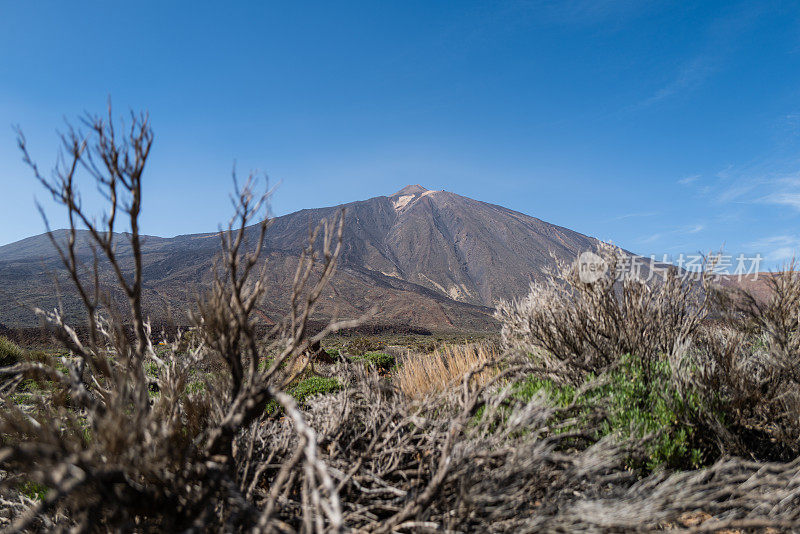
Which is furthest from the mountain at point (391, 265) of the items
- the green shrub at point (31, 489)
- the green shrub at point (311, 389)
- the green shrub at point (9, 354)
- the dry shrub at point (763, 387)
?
the dry shrub at point (763, 387)

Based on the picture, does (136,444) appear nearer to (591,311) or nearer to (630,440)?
(630,440)

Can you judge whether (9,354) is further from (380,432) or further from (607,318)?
(607,318)

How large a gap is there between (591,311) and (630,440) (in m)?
2.09

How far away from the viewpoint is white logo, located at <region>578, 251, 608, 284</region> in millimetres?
4430

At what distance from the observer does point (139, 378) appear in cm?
175

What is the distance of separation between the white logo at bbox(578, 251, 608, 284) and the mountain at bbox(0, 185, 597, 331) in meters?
56.7

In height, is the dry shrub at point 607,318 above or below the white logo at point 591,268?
below

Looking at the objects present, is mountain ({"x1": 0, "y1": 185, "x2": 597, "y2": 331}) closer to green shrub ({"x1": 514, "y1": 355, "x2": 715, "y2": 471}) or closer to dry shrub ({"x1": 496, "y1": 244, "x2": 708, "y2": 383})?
dry shrub ({"x1": 496, "y1": 244, "x2": 708, "y2": 383})

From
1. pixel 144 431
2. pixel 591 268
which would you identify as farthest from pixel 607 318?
pixel 144 431

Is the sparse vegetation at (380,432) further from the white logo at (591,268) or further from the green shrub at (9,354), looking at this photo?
the green shrub at (9,354)

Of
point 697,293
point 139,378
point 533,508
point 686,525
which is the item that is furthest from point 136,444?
point 697,293

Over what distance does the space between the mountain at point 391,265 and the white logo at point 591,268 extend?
56.7 metres

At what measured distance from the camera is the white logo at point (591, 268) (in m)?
4.43

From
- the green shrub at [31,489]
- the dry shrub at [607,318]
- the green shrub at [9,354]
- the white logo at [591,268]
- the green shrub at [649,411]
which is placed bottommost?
the green shrub at [9,354]
